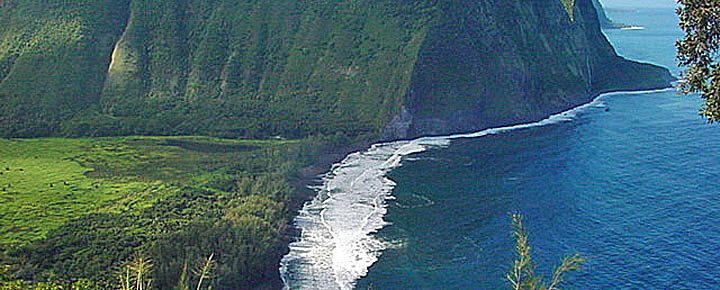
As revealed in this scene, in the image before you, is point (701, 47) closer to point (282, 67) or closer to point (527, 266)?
point (527, 266)

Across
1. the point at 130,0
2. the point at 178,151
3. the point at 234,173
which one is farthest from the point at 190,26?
the point at 234,173

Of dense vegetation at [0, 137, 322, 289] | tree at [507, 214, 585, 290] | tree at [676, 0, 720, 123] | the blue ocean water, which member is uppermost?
tree at [676, 0, 720, 123]

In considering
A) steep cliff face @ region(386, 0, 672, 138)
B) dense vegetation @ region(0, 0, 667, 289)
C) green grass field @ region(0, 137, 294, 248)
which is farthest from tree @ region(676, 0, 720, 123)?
steep cliff face @ region(386, 0, 672, 138)

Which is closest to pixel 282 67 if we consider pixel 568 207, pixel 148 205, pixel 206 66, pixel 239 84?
pixel 239 84

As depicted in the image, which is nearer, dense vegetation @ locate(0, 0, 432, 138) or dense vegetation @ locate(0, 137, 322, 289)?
dense vegetation @ locate(0, 137, 322, 289)

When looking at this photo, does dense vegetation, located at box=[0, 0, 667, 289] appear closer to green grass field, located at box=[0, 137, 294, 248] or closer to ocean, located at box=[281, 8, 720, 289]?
green grass field, located at box=[0, 137, 294, 248]
